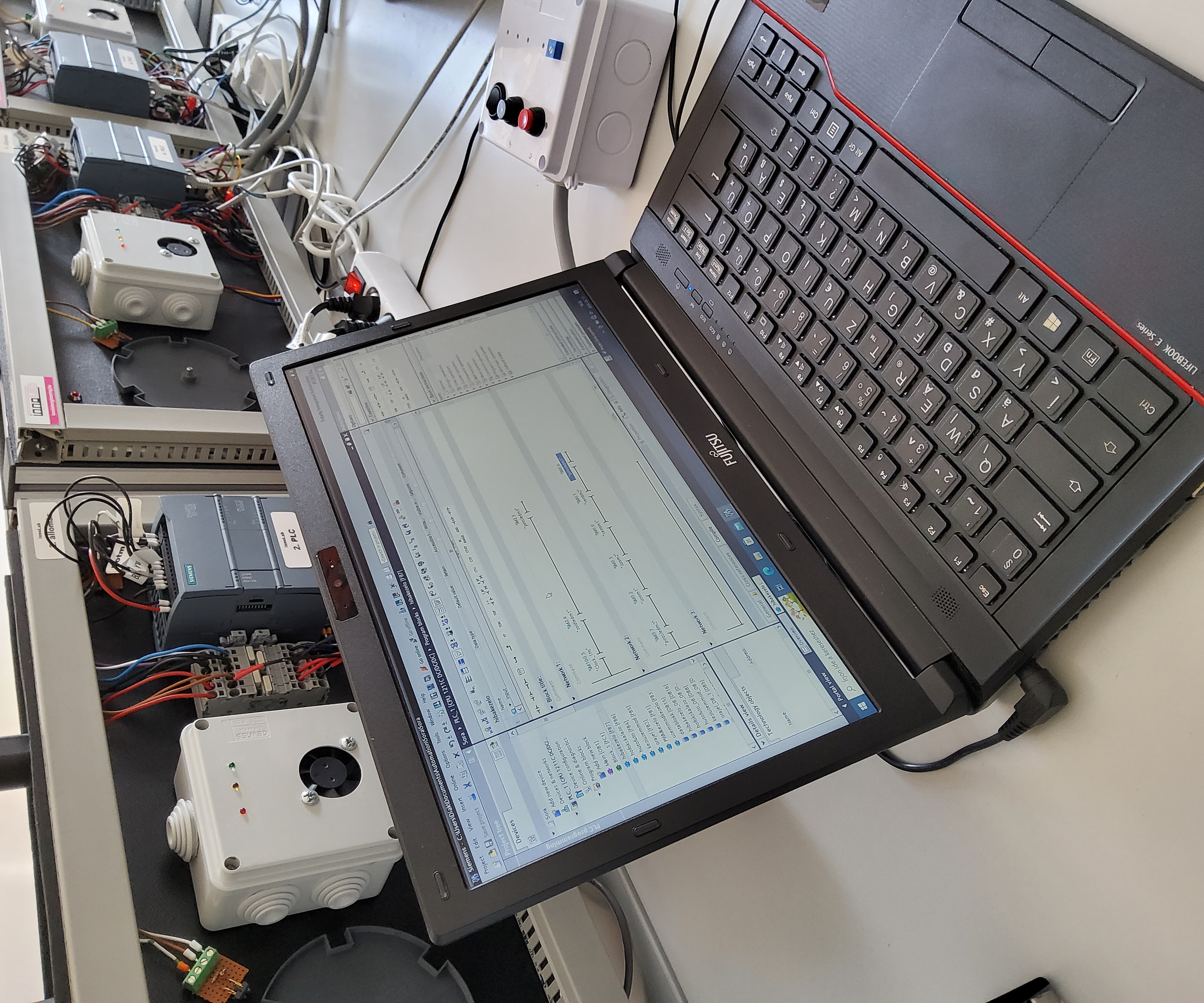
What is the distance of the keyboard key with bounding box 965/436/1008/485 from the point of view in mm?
502

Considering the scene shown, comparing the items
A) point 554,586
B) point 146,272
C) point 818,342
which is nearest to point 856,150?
point 818,342

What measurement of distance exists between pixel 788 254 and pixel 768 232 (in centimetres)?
3

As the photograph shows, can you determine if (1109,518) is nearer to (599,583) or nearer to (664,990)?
(599,583)

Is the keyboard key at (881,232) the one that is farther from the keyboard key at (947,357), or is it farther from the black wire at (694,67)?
the black wire at (694,67)

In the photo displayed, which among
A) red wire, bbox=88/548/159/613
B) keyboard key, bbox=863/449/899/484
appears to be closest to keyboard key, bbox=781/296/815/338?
keyboard key, bbox=863/449/899/484

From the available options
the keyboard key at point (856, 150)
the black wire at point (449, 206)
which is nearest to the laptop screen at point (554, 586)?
the keyboard key at point (856, 150)

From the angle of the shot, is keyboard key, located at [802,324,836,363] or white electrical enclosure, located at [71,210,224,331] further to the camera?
white electrical enclosure, located at [71,210,224,331]

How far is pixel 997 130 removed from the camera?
20.1 inches

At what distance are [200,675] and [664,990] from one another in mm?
514

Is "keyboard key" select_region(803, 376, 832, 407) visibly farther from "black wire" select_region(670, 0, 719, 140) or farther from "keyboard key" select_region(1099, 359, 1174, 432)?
"black wire" select_region(670, 0, 719, 140)

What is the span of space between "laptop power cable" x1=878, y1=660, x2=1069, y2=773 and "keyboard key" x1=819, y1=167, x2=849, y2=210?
1.07 ft

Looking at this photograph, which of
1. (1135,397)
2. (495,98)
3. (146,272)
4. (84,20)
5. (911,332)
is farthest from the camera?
(84,20)

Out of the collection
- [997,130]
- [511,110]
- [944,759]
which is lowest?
[944,759]

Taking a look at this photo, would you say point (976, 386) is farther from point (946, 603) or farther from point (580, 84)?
point (580, 84)
